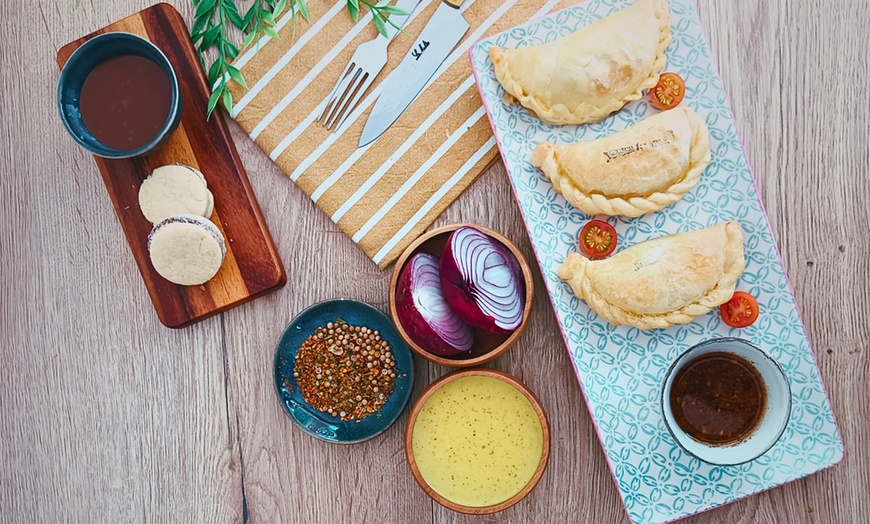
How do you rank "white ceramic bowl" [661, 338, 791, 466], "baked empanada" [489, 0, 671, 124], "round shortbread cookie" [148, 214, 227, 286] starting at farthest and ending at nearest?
1. "round shortbread cookie" [148, 214, 227, 286]
2. "baked empanada" [489, 0, 671, 124]
3. "white ceramic bowl" [661, 338, 791, 466]

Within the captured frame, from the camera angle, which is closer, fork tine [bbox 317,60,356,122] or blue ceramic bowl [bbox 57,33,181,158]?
blue ceramic bowl [bbox 57,33,181,158]

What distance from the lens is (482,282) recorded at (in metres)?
1.82

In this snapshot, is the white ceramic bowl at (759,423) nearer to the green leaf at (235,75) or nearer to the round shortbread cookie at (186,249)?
the round shortbread cookie at (186,249)

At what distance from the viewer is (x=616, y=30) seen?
1.83 m

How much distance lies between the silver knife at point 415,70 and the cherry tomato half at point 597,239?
0.69 metres

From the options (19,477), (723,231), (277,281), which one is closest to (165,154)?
(277,281)

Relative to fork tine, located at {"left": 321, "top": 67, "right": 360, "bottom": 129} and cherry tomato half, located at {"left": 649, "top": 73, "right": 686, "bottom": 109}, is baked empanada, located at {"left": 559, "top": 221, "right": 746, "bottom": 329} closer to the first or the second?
cherry tomato half, located at {"left": 649, "top": 73, "right": 686, "bottom": 109}

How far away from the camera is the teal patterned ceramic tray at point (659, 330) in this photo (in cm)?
188

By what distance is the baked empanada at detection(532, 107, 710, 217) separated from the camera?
182 centimetres

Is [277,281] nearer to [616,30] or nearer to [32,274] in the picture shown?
[32,274]

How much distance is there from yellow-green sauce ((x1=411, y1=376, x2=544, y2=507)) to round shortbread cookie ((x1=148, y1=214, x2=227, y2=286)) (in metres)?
0.80

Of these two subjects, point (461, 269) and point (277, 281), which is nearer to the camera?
point (461, 269)

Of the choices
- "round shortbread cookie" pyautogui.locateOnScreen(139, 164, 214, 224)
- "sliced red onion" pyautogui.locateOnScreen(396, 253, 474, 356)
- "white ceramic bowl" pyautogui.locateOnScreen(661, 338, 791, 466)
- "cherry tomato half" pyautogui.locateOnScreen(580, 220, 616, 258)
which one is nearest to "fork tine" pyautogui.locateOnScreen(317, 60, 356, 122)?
"round shortbread cookie" pyautogui.locateOnScreen(139, 164, 214, 224)

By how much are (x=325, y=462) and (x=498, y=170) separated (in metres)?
1.12
